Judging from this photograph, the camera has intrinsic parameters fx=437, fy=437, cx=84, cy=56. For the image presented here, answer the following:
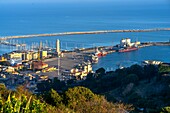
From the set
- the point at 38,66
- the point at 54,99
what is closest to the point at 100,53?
the point at 38,66

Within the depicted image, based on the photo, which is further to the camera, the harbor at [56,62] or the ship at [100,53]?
the ship at [100,53]

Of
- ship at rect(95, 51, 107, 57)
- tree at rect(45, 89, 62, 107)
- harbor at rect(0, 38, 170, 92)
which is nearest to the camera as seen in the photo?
tree at rect(45, 89, 62, 107)

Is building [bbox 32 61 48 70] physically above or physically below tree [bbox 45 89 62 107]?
below

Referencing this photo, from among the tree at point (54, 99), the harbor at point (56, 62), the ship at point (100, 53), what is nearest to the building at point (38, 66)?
the harbor at point (56, 62)

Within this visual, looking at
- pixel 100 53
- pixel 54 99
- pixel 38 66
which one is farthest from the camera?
pixel 100 53

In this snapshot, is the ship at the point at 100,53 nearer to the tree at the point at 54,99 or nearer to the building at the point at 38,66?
the building at the point at 38,66

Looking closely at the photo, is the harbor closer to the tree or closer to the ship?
the ship

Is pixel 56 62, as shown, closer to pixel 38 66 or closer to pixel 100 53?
pixel 38 66

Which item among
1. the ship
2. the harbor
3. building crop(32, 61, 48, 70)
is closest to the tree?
the harbor

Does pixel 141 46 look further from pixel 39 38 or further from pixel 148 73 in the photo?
pixel 148 73

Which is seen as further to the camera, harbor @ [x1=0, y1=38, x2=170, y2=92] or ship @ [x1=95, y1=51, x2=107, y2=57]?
ship @ [x1=95, y1=51, x2=107, y2=57]

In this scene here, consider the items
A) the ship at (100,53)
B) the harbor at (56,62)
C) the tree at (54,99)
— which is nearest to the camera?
the tree at (54,99)

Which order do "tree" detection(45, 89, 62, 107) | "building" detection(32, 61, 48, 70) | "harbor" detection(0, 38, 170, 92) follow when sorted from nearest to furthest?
"tree" detection(45, 89, 62, 107)
"harbor" detection(0, 38, 170, 92)
"building" detection(32, 61, 48, 70)
